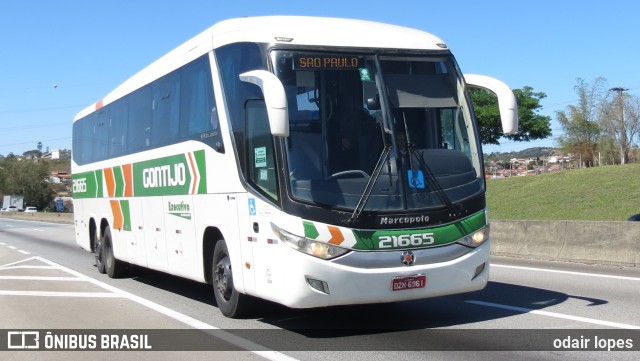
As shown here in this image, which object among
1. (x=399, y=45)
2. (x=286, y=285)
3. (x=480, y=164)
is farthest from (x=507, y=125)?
(x=286, y=285)

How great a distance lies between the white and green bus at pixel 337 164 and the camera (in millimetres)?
8141

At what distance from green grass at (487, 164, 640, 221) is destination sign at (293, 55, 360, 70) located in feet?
74.6

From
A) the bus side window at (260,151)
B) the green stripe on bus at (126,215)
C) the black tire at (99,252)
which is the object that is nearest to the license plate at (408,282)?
the bus side window at (260,151)

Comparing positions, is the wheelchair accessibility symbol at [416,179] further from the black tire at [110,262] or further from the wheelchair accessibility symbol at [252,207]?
the black tire at [110,262]

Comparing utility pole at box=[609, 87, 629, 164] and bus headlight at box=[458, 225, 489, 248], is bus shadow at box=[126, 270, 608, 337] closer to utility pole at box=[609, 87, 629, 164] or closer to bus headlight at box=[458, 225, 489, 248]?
bus headlight at box=[458, 225, 489, 248]

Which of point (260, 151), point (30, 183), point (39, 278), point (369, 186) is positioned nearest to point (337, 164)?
point (369, 186)

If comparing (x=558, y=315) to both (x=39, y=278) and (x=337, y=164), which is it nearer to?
(x=337, y=164)

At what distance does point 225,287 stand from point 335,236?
2457 millimetres

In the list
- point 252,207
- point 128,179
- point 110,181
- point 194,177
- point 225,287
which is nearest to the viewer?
point 252,207

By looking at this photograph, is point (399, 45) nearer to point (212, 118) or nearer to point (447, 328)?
point (212, 118)

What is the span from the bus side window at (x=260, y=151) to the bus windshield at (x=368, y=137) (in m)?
0.30

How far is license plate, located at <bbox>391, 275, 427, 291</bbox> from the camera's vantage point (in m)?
8.28

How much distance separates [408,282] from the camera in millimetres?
8344

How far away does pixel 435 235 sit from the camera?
334 inches
